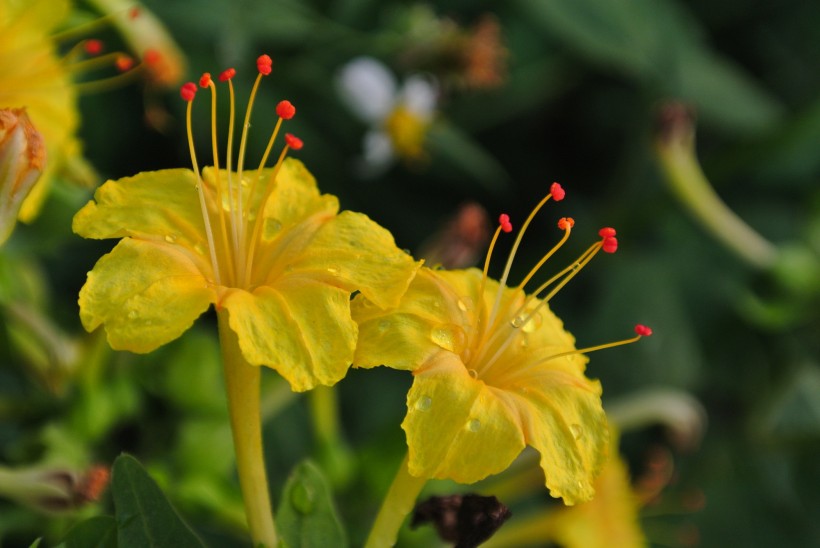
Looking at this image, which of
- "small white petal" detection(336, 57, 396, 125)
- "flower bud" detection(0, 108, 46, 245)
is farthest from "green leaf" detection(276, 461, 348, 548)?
"small white petal" detection(336, 57, 396, 125)

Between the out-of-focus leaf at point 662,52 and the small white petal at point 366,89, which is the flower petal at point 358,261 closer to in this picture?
the small white petal at point 366,89

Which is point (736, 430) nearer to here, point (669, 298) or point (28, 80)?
point (669, 298)

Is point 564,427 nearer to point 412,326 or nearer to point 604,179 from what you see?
point 412,326

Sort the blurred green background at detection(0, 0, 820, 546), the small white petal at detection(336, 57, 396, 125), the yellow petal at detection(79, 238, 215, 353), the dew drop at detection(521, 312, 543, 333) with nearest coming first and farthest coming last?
the yellow petal at detection(79, 238, 215, 353) < the dew drop at detection(521, 312, 543, 333) < the blurred green background at detection(0, 0, 820, 546) < the small white petal at detection(336, 57, 396, 125)

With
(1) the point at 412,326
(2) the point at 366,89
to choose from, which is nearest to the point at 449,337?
(1) the point at 412,326

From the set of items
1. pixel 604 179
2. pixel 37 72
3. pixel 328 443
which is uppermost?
pixel 37 72

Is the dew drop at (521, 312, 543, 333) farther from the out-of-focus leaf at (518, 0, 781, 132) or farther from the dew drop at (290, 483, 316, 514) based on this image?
the out-of-focus leaf at (518, 0, 781, 132)
